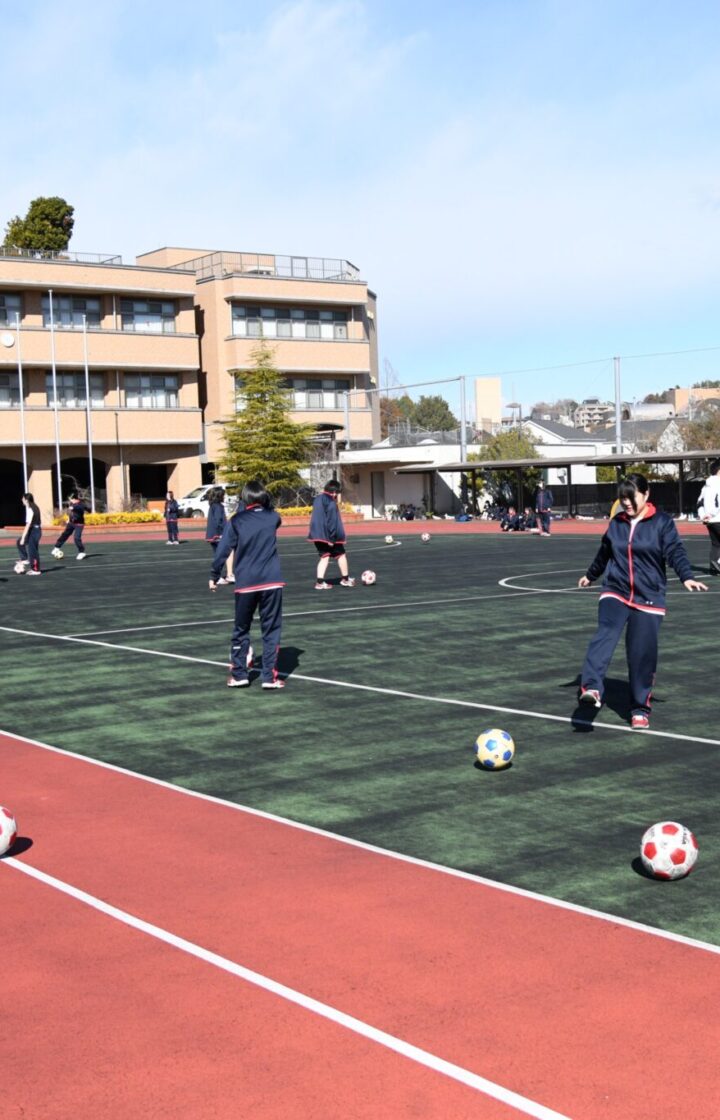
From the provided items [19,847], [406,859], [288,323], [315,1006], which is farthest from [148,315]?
[315,1006]

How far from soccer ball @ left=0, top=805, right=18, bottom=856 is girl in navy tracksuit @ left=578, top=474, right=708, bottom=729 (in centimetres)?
536

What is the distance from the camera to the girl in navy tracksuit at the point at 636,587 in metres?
11.4

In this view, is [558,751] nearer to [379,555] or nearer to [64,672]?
[64,672]

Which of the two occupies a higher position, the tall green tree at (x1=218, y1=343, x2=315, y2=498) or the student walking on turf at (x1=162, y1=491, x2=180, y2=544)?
the tall green tree at (x1=218, y1=343, x2=315, y2=498)

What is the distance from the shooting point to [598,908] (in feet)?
23.3

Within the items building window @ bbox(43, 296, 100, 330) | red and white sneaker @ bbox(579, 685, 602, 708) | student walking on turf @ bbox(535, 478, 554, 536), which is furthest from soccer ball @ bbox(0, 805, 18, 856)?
building window @ bbox(43, 296, 100, 330)

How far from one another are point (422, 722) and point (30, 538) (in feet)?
67.8

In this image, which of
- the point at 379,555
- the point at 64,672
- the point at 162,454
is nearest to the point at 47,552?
→ the point at 379,555

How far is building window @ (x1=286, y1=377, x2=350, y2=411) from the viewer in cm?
8269

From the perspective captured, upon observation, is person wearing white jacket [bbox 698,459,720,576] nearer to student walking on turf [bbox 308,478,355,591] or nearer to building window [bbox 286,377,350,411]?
student walking on turf [bbox 308,478,355,591]

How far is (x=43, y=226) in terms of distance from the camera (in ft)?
277

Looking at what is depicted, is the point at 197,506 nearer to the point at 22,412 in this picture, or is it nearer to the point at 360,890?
the point at 22,412

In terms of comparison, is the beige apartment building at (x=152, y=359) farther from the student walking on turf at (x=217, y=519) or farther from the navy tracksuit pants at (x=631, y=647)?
the navy tracksuit pants at (x=631, y=647)

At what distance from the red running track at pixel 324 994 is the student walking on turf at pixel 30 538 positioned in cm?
2256
